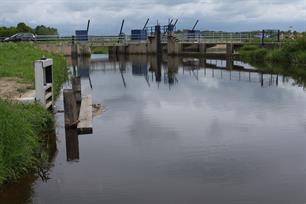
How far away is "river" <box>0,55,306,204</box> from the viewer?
8.49 m

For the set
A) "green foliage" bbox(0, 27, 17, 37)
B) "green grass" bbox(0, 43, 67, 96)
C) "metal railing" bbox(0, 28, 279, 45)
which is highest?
"green foliage" bbox(0, 27, 17, 37)

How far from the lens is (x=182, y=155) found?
1091 cm

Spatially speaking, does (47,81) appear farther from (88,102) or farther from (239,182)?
(239,182)

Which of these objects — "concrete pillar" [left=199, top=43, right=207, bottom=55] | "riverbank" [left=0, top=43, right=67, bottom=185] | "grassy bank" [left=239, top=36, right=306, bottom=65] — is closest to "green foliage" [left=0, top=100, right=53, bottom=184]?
"riverbank" [left=0, top=43, right=67, bottom=185]

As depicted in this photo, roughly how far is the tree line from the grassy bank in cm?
3502

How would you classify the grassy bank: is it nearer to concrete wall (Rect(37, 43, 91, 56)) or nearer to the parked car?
concrete wall (Rect(37, 43, 91, 56))

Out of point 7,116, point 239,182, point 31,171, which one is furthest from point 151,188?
point 7,116

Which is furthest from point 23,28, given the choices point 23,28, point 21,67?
point 21,67

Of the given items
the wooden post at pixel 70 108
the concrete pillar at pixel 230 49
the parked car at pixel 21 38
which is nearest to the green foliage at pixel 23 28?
the parked car at pixel 21 38

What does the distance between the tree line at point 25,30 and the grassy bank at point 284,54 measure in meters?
35.0

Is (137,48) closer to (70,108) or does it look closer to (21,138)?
(70,108)

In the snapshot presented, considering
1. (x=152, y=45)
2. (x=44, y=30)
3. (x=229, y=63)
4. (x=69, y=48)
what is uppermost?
(x=44, y=30)

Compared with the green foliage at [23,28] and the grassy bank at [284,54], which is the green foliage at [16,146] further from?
the green foliage at [23,28]

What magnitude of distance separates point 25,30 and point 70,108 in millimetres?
60134
